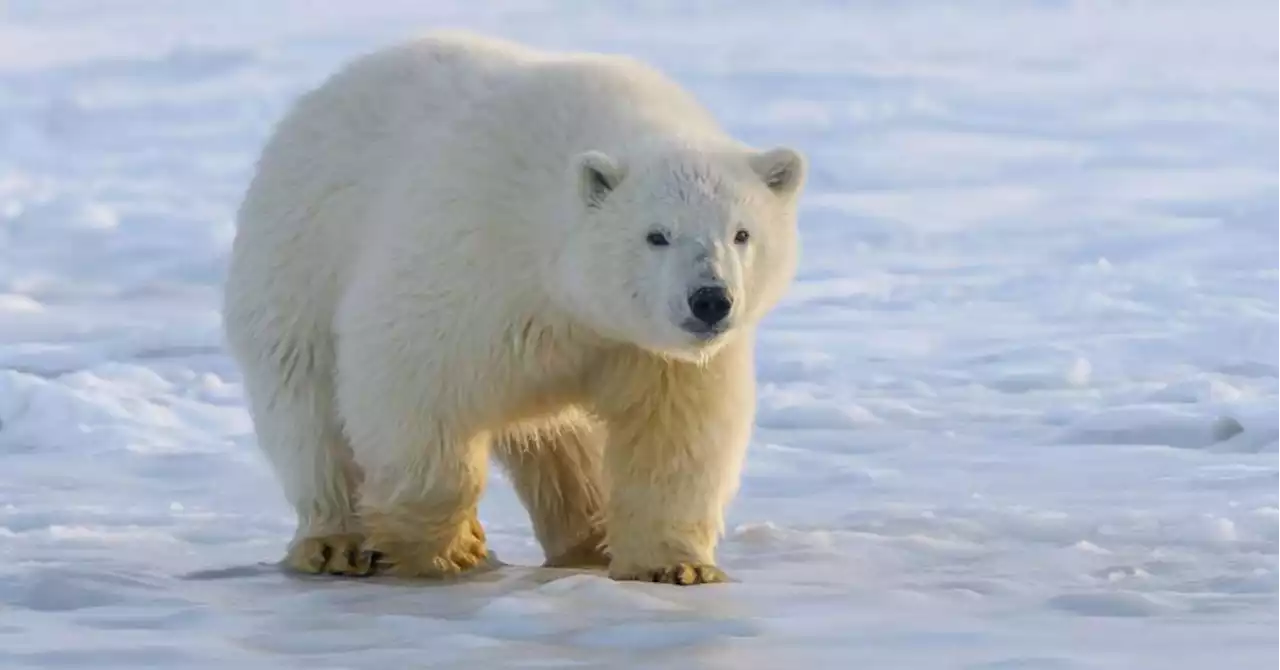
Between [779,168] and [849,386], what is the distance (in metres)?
5.00

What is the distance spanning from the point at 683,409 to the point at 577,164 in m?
0.76

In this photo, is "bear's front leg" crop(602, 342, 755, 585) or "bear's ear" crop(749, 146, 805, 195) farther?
"bear's front leg" crop(602, 342, 755, 585)

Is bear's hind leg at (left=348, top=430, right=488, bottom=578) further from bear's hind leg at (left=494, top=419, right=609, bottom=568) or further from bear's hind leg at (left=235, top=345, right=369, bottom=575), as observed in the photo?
bear's hind leg at (left=494, top=419, right=609, bottom=568)

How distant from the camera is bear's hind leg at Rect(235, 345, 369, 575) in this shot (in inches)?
237

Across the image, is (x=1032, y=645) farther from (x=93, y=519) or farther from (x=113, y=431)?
(x=113, y=431)

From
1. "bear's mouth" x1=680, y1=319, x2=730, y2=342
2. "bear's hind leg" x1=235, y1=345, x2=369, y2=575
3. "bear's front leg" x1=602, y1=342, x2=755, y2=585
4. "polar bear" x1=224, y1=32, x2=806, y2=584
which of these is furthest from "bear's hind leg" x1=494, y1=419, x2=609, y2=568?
"bear's mouth" x1=680, y1=319, x2=730, y2=342

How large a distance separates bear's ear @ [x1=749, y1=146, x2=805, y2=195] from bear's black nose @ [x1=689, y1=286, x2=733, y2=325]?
21.1 inches

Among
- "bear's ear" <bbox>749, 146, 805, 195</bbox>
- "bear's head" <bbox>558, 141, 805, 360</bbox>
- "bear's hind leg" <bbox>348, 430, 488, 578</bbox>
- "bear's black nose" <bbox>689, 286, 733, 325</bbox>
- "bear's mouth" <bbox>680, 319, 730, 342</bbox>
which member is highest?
"bear's ear" <bbox>749, 146, 805, 195</bbox>

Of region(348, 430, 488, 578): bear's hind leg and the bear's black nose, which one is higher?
the bear's black nose

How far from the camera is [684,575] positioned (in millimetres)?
5488

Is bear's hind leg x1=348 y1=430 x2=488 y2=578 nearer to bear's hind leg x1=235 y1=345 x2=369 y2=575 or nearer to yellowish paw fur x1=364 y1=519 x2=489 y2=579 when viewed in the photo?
yellowish paw fur x1=364 y1=519 x2=489 y2=579

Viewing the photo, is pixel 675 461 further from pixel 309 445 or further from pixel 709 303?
pixel 309 445

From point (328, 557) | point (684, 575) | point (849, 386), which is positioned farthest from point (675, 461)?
point (849, 386)

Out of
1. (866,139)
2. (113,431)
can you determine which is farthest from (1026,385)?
(866,139)
